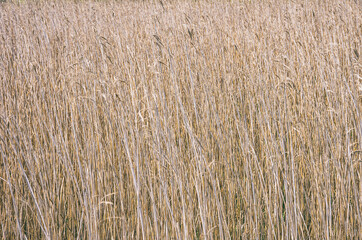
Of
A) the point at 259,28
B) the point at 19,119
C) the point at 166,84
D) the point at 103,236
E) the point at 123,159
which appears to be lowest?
the point at 103,236

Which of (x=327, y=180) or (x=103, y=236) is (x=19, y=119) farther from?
(x=327, y=180)

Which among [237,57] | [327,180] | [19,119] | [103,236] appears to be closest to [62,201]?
[103,236]

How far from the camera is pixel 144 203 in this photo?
1.10m

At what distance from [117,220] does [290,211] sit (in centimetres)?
71

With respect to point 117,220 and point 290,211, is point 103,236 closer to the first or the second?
point 117,220

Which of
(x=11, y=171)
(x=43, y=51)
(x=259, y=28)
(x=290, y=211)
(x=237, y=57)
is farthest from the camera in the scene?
(x=259, y=28)

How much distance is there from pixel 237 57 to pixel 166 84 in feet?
3.46

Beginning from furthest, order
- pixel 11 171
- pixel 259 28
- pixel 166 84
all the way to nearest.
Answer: pixel 259 28, pixel 166 84, pixel 11 171

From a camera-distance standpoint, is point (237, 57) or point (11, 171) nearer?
point (11, 171)

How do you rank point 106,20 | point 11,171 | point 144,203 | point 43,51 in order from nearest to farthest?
point 144,203 < point 11,171 < point 43,51 < point 106,20

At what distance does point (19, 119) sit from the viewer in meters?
1.58

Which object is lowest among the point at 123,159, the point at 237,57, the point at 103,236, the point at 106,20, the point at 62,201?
the point at 103,236

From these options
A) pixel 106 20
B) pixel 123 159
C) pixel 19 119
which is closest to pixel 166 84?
pixel 123 159

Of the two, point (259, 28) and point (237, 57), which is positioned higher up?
point (259, 28)
